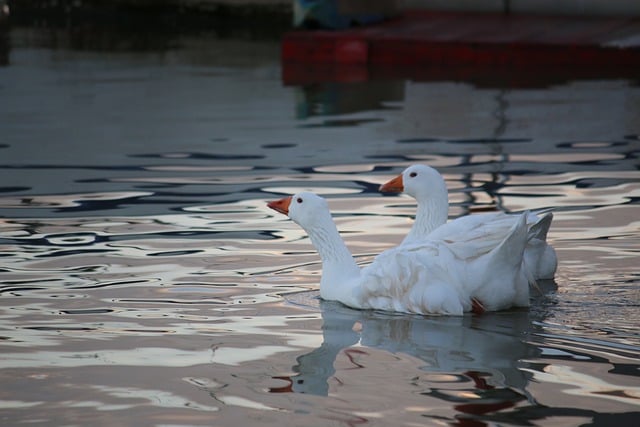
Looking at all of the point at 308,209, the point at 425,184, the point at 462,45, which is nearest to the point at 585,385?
the point at 308,209

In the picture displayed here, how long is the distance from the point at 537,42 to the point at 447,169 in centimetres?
743

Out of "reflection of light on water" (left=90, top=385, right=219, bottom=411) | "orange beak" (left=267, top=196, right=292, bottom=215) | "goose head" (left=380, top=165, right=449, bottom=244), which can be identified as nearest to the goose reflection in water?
"reflection of light on water" (left=90, top=385, right=219, bottom=411)

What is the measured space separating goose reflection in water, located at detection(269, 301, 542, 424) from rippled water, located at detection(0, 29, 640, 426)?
0.02 metres

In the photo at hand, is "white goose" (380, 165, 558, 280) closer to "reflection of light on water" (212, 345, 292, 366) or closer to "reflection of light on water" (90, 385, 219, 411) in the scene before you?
"reflection of light on water" (212, 345, 292, 366)

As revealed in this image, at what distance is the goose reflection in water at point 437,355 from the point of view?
573 centimetres

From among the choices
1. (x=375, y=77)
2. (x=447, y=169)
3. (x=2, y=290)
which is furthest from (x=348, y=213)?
(x=375, y=77)

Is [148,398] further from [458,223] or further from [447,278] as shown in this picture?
[458,223]

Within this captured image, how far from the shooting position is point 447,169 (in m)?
11.8

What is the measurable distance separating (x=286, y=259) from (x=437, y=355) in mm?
2343

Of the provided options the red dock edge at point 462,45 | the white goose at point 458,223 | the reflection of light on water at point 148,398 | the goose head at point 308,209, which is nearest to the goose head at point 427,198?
the white goose at point 458,223

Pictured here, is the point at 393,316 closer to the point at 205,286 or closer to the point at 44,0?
the point at 205,286

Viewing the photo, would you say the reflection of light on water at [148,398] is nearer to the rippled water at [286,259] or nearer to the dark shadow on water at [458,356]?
the rippled water at [286,259]

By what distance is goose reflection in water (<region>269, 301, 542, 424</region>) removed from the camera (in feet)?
18.8

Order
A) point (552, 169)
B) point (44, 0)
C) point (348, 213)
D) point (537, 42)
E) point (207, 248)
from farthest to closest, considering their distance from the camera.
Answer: point (44, 0) → point (537, 42) → point (552, 169) → point (348, 213) → point (207, 248)
